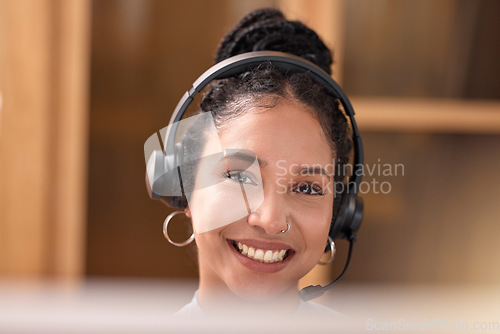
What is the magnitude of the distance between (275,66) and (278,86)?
0.03 metres

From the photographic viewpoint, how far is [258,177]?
1.47 feet

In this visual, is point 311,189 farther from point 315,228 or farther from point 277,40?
point 277,40

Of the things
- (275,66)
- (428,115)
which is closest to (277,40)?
(275,66)

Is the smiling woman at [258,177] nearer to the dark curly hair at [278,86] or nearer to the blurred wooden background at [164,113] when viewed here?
the dark curly hair at [278,86]

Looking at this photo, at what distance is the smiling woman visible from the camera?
1.48ft

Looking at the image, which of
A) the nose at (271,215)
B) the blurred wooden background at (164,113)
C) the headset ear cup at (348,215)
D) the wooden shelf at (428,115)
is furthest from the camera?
Answer: the wooden shelf at (428,115)

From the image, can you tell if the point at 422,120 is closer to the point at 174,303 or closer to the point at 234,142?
the point at 234,142

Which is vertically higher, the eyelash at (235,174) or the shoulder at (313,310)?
the eyelash at (235,174)

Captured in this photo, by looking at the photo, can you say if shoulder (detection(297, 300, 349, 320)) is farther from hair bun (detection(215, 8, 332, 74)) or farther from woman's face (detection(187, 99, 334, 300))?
hair bun (detection(215, 8, 332, 74))

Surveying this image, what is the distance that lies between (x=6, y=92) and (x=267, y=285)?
1.17 meters

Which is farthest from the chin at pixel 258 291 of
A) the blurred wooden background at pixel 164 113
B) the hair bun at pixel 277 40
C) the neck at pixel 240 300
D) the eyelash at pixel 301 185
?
the blurred wooden background at pixel 164 113

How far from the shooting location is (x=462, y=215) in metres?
1.40

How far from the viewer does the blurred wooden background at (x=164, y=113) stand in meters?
1.35

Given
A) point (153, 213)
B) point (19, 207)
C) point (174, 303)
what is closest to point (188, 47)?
point (153, 213)
